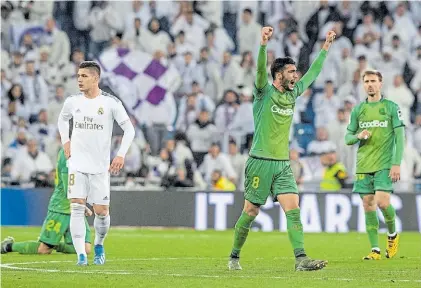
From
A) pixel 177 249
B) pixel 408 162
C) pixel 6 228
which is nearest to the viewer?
pixel 177 249

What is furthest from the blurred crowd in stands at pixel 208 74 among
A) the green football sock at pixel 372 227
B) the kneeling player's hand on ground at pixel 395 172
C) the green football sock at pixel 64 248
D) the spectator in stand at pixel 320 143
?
the kneeling player's hand on ground at pixel 395 172

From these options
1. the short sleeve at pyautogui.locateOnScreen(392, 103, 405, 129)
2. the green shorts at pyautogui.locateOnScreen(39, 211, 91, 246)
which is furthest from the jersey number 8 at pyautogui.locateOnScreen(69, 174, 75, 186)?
the short sleeve at pyautogui.locateOnScreen(392, 103, 405, 129)

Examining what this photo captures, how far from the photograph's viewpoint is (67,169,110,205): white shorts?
13141 mm

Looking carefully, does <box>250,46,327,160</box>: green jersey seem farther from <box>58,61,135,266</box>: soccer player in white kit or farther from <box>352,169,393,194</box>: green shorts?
<box>352,169,393,194</box>: green shorts

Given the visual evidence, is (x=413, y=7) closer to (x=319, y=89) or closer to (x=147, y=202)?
(x=319, y=89)

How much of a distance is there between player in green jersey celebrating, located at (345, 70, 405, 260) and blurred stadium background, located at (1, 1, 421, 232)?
9061 mm

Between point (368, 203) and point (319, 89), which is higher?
point (319, 89)

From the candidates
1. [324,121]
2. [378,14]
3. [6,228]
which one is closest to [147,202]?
[6,228]

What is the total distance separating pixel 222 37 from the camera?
2855 centimetres

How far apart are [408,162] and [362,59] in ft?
10.0

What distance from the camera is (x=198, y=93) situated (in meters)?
26.6

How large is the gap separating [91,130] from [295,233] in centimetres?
281

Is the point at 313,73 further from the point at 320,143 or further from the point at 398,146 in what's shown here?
the point at 320,143

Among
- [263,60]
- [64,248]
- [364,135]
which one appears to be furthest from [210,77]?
[263,60]
